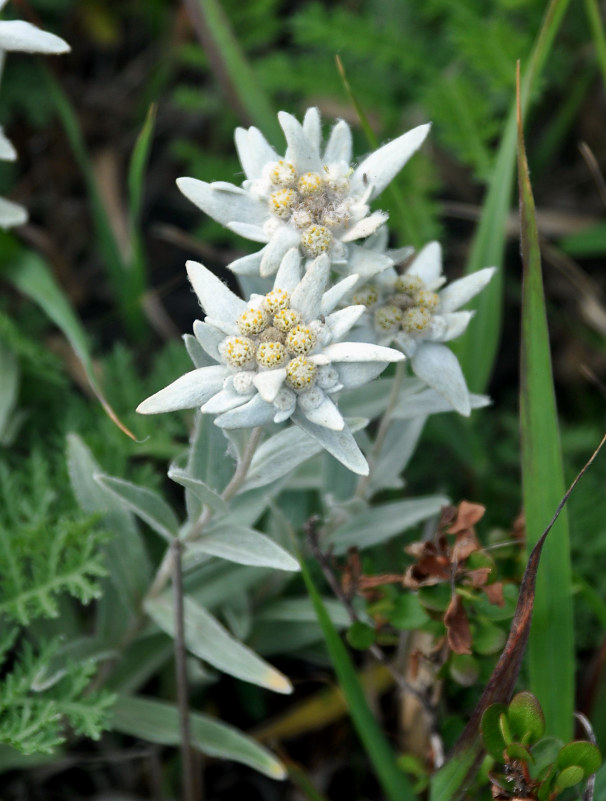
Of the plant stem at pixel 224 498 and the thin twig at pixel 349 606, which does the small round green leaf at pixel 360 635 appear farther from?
the plant stem at pixel 224 498

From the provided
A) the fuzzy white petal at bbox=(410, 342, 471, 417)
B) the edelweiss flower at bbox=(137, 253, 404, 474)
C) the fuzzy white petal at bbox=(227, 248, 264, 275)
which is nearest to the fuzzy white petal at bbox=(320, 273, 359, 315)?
the edelweiss flower at bbox=(137, 253, 404, 474)

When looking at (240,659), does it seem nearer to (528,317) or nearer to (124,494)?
(124,494)

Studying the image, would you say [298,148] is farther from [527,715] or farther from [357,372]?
[527,715]

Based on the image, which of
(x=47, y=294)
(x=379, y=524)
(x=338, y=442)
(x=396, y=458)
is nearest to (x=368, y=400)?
(x=396, y=458)

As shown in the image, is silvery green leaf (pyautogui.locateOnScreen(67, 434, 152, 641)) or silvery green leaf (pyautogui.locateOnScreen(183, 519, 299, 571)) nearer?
silvery green leaf (pyautogui.locateOnScreen(183, 519, 299, 571))

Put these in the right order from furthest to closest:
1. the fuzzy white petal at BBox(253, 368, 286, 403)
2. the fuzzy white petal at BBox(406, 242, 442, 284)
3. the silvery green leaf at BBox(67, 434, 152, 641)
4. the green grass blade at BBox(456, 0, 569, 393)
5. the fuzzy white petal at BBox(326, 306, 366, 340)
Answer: the green grass blade at BBox(456, 0, 569, 393) < the silvery green leaf at BBox(67, 434, 152, 641) < the fuzzy white petal at BBox(406, 242, 442, 284) < the fuzzy white petal at BBox(326, 306, 366, 340) < the fuzzy white petal at BBox(253, 368, 286, 403)

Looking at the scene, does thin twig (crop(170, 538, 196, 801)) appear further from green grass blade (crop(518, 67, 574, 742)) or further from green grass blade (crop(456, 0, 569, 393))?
green grass blade (crop(456, 0, 569, 393))

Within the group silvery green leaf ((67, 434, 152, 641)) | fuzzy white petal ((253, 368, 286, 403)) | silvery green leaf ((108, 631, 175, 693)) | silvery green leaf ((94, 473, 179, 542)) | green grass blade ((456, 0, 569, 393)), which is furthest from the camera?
A: green grass blade ((456, 0, 569, 393))
